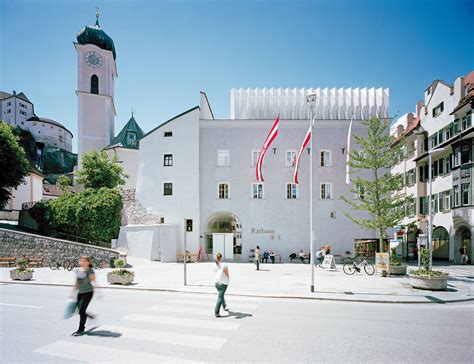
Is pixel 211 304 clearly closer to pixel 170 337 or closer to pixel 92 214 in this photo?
pixel 170 337

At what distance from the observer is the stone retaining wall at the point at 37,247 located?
84.2 ft

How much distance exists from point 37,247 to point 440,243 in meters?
38.3

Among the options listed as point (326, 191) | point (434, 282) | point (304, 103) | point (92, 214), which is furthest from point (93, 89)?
point (434, 282)

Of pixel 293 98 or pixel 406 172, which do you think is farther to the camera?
pixel 406 172

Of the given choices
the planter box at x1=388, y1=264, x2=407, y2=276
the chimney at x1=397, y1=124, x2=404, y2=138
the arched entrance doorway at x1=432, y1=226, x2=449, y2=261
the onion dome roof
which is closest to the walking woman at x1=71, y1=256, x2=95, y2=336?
the planter box at x1=388, y1=264, x2=407, y2=276

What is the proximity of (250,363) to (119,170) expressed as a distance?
114 feet

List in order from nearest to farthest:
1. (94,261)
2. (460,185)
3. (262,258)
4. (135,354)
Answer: (135,354) → (94,261) → (460,185) → (262,258)

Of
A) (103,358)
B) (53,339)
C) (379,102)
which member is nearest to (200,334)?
(103,358)

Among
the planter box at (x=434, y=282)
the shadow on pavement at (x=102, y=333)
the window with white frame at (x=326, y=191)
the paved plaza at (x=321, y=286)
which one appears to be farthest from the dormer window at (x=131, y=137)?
the shadow on pavement at (x=102, y=333)

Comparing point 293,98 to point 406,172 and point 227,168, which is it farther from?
point 406,172

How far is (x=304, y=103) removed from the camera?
108ft

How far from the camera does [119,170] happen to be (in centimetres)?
3741

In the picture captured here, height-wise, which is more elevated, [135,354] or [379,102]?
[379,102]

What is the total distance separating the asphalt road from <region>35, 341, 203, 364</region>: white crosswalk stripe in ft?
0.07
